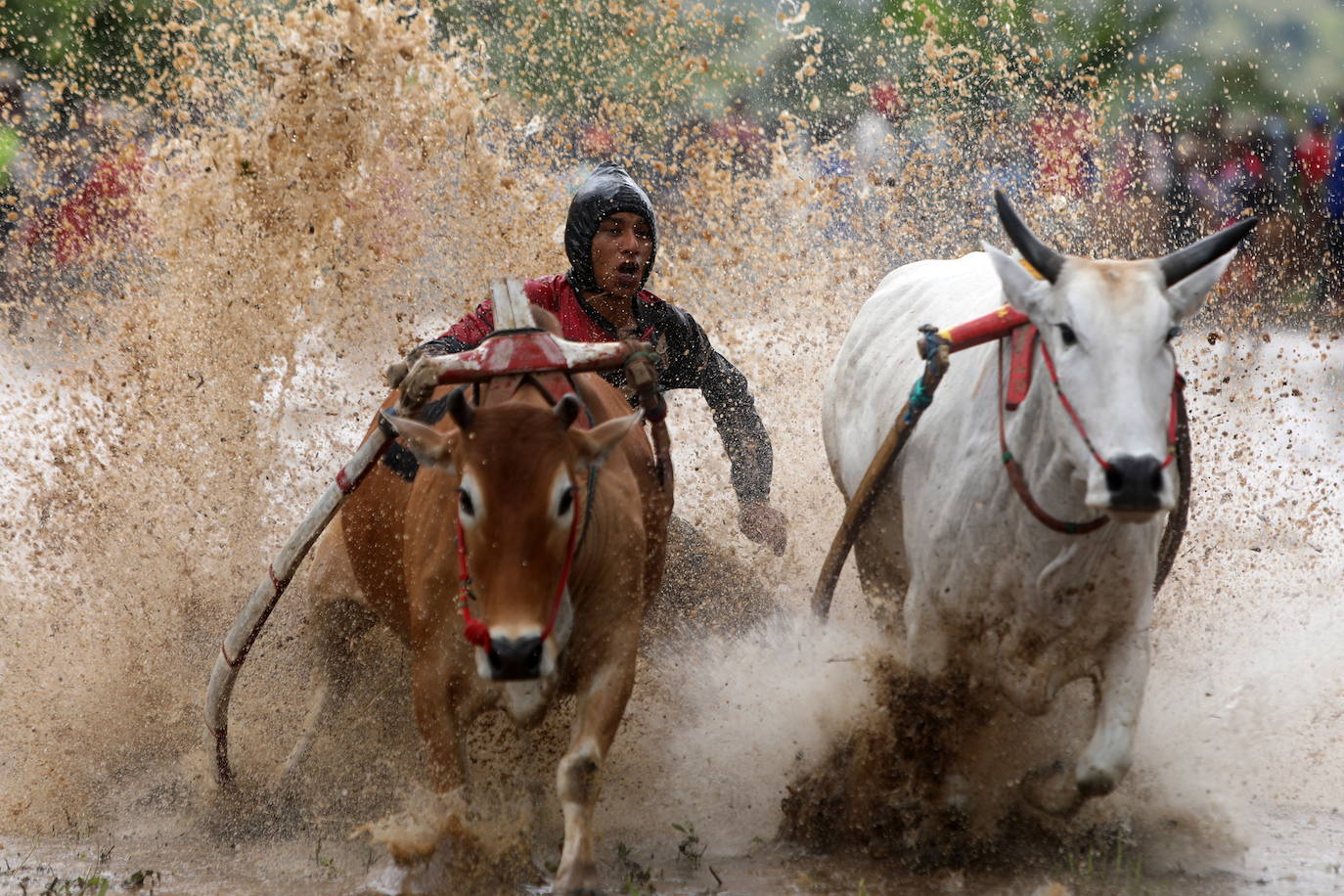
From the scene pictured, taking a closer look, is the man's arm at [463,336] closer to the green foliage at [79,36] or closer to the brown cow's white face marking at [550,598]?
the brown cow's white face marking at [550,598]

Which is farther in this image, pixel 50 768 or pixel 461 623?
pixel 50 768

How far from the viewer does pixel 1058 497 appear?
391cm

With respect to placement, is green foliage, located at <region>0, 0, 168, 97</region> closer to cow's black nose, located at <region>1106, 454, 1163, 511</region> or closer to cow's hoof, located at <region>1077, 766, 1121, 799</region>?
cow's hoof, located at <region>1077, 766, 1121, 799</region>

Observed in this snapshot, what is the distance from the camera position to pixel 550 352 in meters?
4.00

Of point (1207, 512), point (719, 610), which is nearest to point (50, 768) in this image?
point (719, 610)

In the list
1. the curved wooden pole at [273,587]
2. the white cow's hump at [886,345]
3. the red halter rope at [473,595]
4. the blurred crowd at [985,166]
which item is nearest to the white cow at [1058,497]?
the white cow's hump at [886,345]

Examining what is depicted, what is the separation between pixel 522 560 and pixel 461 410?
0.37m

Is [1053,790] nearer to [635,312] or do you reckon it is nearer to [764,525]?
[764,525]

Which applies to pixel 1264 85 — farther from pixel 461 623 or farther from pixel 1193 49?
pixel 461 623

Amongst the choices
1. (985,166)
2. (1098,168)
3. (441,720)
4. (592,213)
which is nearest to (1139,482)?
(441,720)

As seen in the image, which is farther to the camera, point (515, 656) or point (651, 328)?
point (651, 328)

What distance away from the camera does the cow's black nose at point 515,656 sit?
3482 mm

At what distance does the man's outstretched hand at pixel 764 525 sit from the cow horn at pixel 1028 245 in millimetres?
1812

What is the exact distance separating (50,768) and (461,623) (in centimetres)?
184
